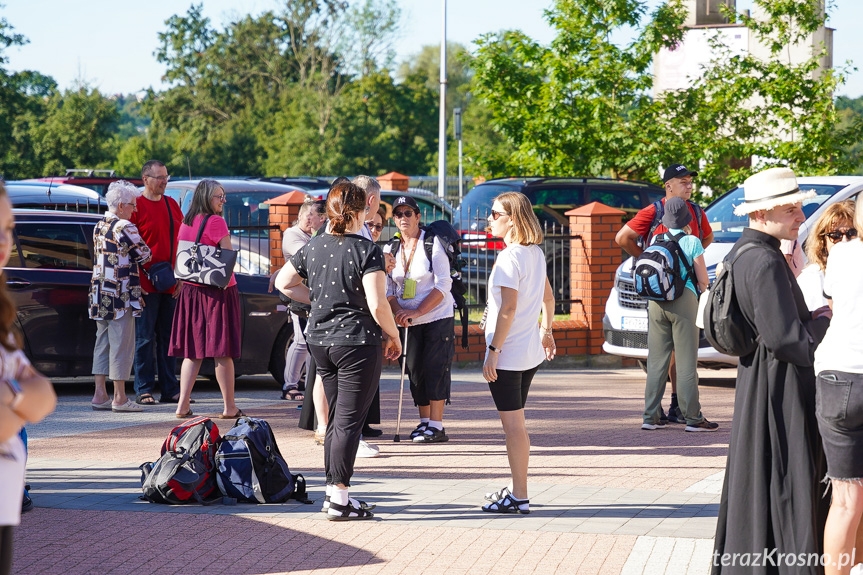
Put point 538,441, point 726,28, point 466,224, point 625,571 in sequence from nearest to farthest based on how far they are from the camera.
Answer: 1. point 625,571
2. point 538,441
3. point 466,224
4. point 726,28

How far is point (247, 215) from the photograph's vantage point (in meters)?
15.6

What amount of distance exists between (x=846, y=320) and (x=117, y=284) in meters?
6.85

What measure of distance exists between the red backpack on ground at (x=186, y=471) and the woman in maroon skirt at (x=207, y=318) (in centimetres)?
242

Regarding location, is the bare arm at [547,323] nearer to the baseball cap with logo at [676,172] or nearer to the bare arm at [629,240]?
the bare arm at [629,240]

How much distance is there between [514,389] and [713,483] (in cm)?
182

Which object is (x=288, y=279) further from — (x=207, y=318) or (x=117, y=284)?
(x=117, y=284)

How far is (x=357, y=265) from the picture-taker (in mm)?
6121

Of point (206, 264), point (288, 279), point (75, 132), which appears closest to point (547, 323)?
point (288, 279)

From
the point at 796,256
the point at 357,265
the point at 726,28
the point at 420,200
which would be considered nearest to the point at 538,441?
the point at 796,256

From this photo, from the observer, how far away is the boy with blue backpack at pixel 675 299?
340 inches

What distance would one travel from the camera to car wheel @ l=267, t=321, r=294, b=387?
10914mm

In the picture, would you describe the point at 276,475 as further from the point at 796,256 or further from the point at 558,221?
the point at 558,221

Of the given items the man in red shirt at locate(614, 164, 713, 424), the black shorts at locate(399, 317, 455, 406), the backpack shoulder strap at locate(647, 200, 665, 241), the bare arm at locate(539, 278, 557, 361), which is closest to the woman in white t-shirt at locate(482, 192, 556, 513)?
the bare arm at locate(539, 278, 557, 361)

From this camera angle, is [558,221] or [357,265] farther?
[558,221]
